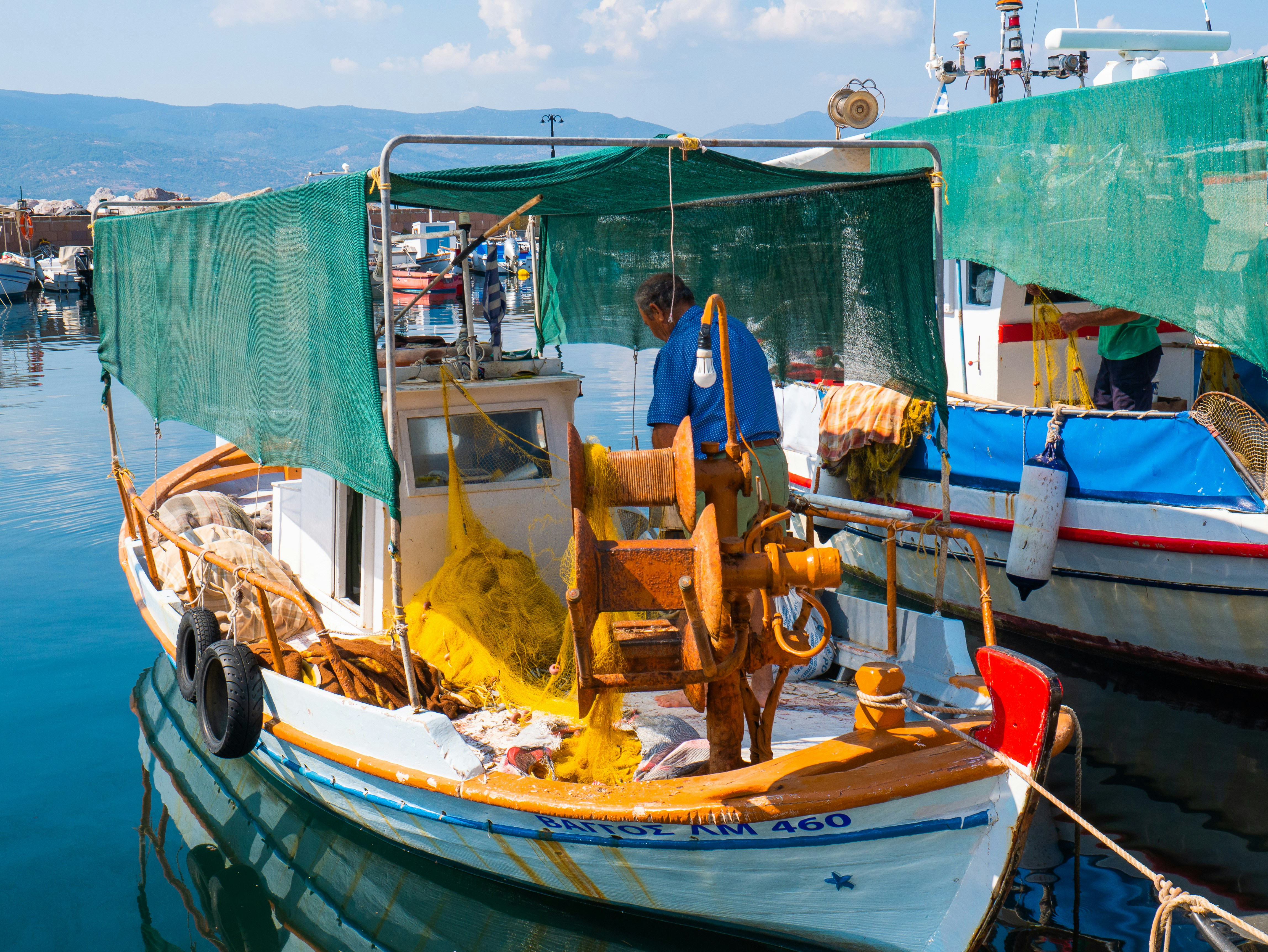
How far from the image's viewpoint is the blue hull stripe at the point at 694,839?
12.4ft

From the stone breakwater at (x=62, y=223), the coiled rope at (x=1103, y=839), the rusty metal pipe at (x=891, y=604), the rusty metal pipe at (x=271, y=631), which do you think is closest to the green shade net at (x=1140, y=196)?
the rusty metal pipe at (x=891, y=604)

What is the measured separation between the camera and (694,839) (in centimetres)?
403

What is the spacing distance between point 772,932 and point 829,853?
2.18 feet

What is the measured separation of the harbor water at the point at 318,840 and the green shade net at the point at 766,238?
110 inches

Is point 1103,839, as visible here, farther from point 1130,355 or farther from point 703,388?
point 1130,355

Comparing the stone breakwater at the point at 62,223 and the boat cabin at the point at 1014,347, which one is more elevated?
the stone breakwater at the point at 62,223

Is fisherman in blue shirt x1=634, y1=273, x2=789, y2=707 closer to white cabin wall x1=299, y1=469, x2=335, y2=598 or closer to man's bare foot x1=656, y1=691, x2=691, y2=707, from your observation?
man's bare foot x1=656, y1=691, x2=691, y2=707

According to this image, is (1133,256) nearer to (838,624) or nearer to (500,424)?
(838,624)

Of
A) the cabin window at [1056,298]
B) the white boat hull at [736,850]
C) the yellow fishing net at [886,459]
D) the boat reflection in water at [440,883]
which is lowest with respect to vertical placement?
the boat reflection in water at [440,883]

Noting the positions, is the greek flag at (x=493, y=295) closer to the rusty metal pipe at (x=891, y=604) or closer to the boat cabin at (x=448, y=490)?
the boat cabin at (x=448, y=490)

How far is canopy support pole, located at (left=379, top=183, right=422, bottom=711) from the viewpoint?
4.13 metres

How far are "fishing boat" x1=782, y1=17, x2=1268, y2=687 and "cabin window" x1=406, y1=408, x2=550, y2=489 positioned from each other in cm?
283

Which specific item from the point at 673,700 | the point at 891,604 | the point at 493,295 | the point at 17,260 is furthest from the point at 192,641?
the point at 17,260

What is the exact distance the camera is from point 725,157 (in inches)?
197
